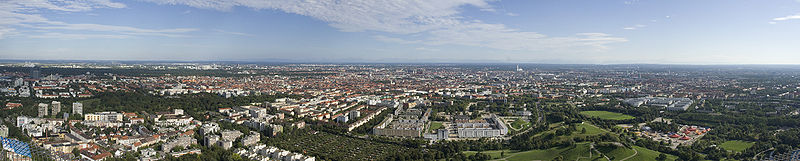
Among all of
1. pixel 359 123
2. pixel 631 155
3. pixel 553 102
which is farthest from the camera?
pixel 553 102

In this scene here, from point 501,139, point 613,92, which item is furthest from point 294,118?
point 613,92

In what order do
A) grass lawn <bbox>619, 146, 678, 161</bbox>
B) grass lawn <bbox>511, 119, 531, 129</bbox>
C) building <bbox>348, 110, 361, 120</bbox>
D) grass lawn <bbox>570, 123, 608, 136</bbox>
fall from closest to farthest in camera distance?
grass lawn <bbox>619, 146, 678, 161</bbox> → grass lawn <bbox>570, 123, 608, 136</bbox> → grass lawn <bbox>511, 119, 531, 129</bbox> → building <bbox>348, 110, 361, 120</bbox>

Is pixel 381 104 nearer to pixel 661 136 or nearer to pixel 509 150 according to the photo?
pixel 509 150

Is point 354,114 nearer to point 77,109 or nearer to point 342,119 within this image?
point 342,119

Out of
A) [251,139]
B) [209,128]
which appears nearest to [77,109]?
[209,128]

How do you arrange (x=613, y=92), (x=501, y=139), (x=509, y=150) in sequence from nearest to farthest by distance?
(x=509, y=150), (x=501, y=139), (x=613, y=92)

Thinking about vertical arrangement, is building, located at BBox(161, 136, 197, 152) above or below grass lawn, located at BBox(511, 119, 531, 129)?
above

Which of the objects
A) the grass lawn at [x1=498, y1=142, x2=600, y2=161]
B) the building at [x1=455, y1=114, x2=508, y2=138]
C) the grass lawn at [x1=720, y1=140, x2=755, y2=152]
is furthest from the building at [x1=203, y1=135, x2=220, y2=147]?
the grass lawn at [x1=720, y1=140, x2=755, y2=152]

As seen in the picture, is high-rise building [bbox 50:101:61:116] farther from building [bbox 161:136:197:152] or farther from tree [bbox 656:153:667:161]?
tree [bbox 656:153:667:161]

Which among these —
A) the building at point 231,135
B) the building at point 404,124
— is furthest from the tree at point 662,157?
the building at point 231,135
